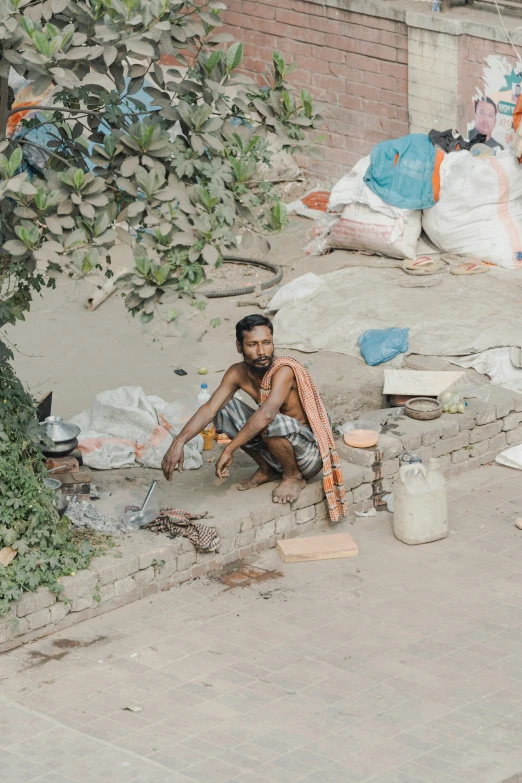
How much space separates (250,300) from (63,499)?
454 cm

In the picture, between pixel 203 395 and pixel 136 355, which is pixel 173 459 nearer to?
pixel 203 395

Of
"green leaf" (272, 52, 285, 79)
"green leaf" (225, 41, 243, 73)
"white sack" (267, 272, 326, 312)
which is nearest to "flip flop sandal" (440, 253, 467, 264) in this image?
"white sack" (267, 272, 326, 312)

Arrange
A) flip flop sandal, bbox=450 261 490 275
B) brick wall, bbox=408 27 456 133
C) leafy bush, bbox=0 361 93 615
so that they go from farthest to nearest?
brick wall, bbox=408 27 456 133
flip flop sandal, bbox=450 261 490 275
leafy bush, bbox=0 361 93 615

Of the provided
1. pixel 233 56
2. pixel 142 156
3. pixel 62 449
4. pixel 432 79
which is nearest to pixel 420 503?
pixel 62 449

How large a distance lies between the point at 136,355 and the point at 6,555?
12.8 feet

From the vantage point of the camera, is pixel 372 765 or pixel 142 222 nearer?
pixel 372 765

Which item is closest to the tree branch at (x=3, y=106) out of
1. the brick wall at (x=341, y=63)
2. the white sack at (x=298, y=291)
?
the white sack at (x=298, y=291)

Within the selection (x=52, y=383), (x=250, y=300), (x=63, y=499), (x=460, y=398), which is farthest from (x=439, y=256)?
(x=63, y=499)

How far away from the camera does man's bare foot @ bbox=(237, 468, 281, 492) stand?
781 cm

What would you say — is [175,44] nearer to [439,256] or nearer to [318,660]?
[318,660]

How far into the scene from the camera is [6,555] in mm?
6633

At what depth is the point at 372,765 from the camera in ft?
18.0

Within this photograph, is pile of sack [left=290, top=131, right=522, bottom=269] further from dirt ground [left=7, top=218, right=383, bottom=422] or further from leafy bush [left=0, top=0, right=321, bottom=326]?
leafy bush [left=0, top=0, right=321, bottom=326]

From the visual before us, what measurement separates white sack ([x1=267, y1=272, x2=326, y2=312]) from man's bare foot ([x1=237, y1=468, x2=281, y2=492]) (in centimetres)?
315
